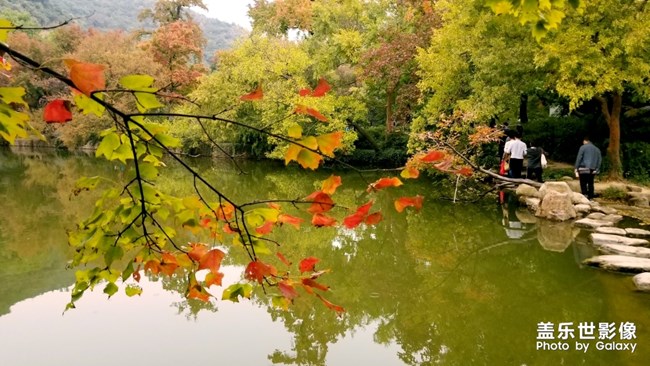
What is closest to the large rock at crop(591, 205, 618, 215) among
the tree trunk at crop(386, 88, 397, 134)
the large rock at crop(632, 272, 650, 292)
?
the large rock at crop(632, 272, 650, 292)

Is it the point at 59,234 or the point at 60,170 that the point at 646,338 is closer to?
the point at 59,234

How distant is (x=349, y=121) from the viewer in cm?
1591

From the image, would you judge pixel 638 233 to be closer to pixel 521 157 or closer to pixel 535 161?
pixel 521 157

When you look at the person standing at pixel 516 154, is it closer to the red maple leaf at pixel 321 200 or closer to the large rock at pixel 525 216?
the large rock at pixel 525 216

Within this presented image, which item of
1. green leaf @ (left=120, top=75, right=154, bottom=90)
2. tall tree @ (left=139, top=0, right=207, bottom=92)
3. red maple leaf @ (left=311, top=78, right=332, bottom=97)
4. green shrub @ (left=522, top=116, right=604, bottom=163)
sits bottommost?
green leaf @ (left=120, top=75, right=154, bottom=90)

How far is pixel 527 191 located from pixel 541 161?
0.72m

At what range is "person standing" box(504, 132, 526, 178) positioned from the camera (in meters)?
8.12

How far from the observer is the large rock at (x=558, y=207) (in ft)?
22.6

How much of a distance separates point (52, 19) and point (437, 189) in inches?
2035

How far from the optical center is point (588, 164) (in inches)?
292

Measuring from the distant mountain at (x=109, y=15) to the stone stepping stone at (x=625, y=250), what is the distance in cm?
4572

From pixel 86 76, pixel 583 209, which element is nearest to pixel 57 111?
pixel 86 76

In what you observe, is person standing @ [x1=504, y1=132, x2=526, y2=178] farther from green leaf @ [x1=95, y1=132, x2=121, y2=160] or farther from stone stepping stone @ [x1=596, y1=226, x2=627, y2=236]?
green leaf @ [x1=95, y1=132, x2=121, y2=160]

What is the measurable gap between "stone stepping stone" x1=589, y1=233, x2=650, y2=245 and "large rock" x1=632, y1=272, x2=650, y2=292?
1.33m
